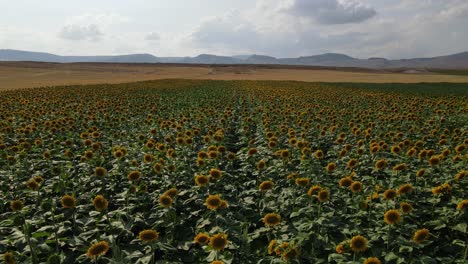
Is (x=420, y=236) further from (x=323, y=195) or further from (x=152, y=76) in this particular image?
(x=152, y=76)

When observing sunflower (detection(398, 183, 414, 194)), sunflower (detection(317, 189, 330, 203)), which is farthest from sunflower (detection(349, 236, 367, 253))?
sunflower (detection(398, 183, 414, 194))

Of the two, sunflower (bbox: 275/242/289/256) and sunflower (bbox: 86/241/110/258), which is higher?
sunflower (bbox: 275/242/289/256)

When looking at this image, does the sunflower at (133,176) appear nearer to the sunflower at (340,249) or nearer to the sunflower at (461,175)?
the sunflower at (340,249)

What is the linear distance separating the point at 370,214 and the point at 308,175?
1.64m

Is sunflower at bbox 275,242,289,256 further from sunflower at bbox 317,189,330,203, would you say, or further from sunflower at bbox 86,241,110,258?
sunflower at bbox 86,241,110,258

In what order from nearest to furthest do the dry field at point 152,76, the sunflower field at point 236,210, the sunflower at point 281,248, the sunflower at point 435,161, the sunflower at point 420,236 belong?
the sunflower at point 281,248 → the sunflower at point 420,236 → the sunflower field at point 236,210 → the sunflower at point 435,161 → the dry field at point 152,76

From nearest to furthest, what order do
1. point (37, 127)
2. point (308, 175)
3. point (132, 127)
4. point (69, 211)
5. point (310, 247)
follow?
1. point (310, 247)
2. point (69, 211)
3. point (308, 175)
4. point (37, 127)
5. point (132, 127)

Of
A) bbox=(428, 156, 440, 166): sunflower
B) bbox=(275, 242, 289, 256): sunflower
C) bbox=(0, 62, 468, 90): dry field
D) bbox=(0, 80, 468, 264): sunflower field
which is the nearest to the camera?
bbox=(275, 242, 289, 256): sunflower

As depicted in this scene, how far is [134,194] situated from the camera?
6.22 meters

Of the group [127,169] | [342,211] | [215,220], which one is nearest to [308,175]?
[342,211]

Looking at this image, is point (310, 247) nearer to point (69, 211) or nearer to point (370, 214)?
point (370, 214)

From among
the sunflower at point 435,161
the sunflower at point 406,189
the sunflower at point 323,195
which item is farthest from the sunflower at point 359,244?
the sunflower at point 435,161

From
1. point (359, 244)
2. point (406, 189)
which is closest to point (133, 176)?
point (359, 244)

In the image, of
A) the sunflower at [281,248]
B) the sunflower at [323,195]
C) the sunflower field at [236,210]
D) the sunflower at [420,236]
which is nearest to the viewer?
the sunflower at [281,248]
